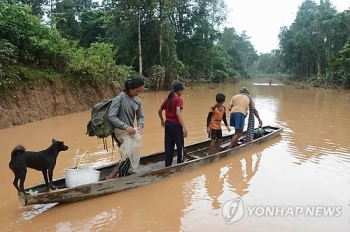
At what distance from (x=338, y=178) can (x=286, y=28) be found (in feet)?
148

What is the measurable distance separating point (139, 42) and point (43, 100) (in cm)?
1304

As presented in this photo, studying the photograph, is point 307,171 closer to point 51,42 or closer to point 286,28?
point 51,42

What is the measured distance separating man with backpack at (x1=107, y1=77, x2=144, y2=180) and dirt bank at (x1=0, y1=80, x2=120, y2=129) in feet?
20.2

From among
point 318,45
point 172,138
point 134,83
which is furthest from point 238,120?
point 318,45

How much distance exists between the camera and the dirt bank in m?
9.59

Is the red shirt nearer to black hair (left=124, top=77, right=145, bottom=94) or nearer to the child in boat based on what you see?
black hair (left=124, top=77, right=145, bottom=94)

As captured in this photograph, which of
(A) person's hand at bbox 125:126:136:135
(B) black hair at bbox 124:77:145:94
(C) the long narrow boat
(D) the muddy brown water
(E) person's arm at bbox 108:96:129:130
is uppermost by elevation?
(B) black hair at bbox 124:77:145:94

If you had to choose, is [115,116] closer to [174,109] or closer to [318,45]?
[174,109]

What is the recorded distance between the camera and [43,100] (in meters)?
11.1

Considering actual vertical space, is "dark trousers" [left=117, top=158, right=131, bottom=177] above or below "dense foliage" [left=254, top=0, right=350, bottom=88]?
below

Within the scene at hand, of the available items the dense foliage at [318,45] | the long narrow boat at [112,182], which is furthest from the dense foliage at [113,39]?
the dense foliage at [318,45]

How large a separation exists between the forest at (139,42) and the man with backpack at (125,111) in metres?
6.65

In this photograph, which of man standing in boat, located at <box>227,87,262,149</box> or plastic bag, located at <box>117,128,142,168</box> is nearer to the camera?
plastic bag, located at <box>117,128,142,168</box>

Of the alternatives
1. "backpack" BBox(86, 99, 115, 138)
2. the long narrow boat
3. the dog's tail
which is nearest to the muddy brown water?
the long narrow boat
